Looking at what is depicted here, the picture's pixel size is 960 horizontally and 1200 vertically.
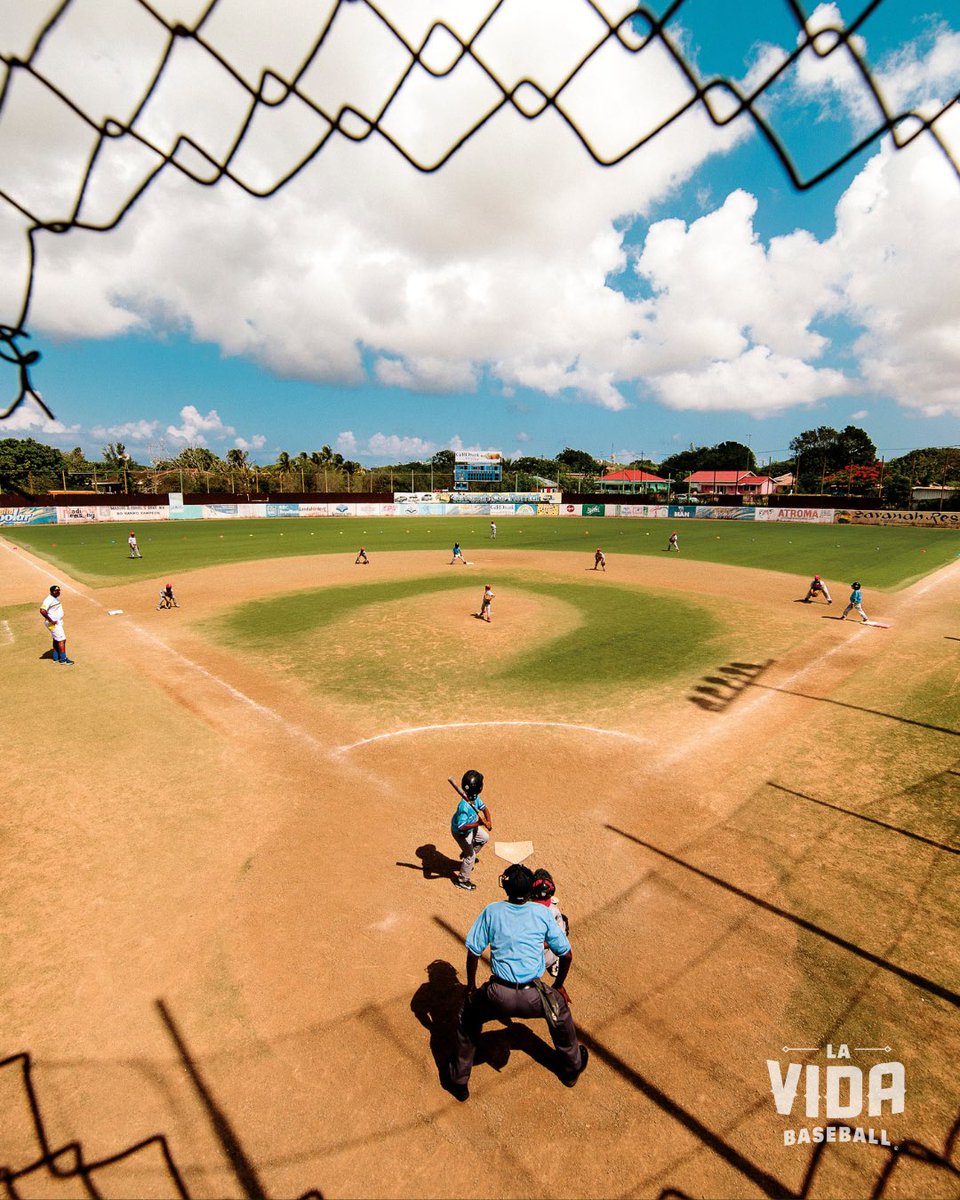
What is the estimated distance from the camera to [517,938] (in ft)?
15.8

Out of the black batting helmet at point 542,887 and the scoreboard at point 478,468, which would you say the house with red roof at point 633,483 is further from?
the black batting helmet at point 542,887

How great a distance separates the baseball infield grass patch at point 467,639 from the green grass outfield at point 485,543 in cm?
1077

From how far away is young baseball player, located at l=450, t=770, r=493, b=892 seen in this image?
749 centimetres

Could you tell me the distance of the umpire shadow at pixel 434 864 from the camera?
7748mm

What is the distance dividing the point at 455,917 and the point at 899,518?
7901 centimetres

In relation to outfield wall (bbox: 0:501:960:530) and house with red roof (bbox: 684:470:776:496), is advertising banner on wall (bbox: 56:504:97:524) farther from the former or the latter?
house with red roof (bbox: 684:470:776:496)

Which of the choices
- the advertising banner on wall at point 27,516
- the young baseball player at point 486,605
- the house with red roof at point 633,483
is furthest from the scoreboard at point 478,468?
the young baseball player at point 486,605

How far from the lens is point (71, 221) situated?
255 cm

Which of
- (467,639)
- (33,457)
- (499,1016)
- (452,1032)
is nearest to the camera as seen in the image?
(499,1016)

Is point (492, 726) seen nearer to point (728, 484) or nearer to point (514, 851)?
point (514, 851)

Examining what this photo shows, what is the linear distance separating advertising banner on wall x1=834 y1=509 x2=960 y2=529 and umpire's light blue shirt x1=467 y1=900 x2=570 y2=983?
252 feet

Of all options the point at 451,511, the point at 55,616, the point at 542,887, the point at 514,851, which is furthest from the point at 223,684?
the point at 451,511

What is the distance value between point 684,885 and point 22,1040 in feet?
22.8

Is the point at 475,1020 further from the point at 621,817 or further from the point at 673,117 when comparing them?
the point at 673,117
